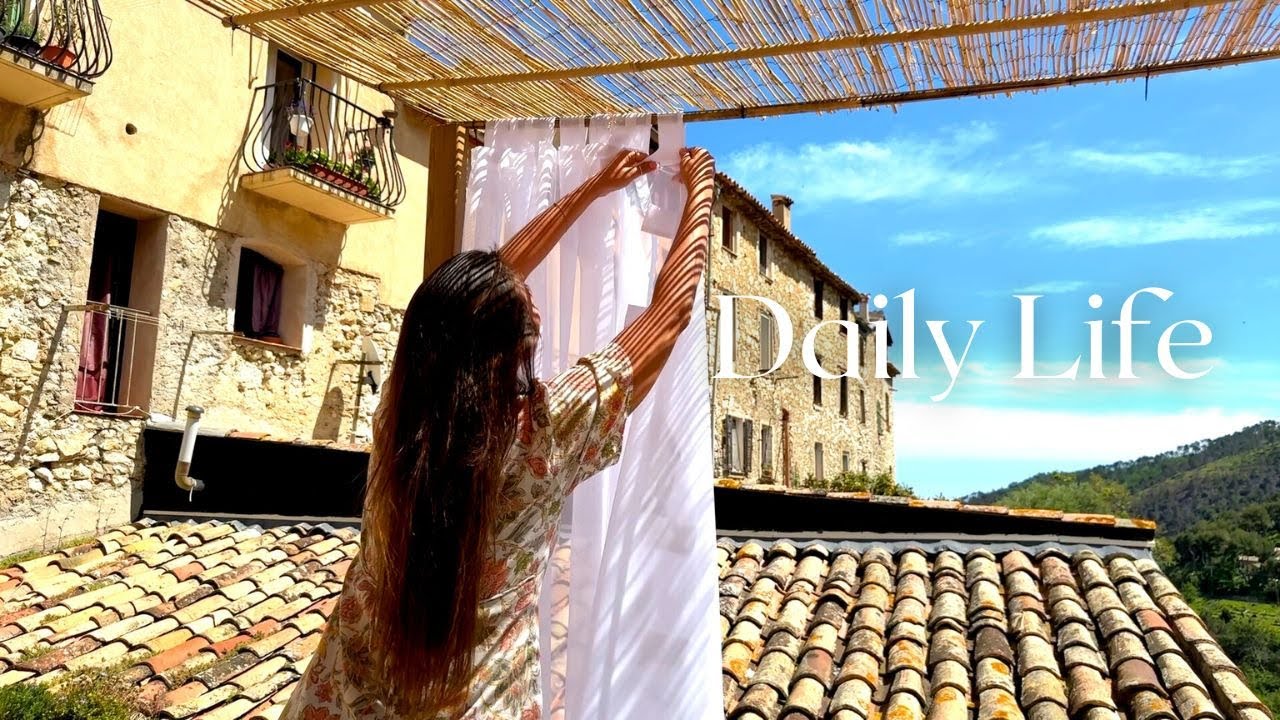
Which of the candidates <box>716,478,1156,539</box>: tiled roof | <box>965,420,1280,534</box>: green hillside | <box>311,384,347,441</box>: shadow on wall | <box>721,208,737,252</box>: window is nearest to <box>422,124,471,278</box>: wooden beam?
<box>716,478,1156,539</box>: tiled roof

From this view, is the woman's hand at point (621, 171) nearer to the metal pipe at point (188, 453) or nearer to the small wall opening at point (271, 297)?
the metal pipe at point (188, 453)

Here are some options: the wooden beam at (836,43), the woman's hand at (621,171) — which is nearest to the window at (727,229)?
the wooden beam at (836,43)

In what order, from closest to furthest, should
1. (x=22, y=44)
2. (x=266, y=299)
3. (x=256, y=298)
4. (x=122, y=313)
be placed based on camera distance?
1. (x=22, y=44)
2. (x=122, y=313)
3. (x=256, y=298)
4. (x=266, y=299)

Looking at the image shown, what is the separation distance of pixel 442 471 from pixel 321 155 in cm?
825

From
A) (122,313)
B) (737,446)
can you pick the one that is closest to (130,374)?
(122,313)

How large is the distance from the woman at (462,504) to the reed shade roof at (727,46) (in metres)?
0.87

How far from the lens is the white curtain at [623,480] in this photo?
71.2 inches

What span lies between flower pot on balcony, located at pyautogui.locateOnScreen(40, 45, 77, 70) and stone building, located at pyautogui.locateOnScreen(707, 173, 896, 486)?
923 centimetres

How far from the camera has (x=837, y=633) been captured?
12.8 feet

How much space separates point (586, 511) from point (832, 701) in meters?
1.73

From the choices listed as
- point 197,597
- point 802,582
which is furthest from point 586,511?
point 197,597

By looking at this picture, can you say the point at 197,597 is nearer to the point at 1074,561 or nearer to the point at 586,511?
the point at 586,511

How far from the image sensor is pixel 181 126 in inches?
316

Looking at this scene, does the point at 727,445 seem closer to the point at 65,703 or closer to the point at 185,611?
the point at 185,611
